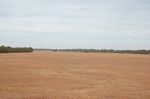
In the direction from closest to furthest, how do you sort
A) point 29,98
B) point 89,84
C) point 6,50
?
point 29,98 < point 89,84 < point 6,50

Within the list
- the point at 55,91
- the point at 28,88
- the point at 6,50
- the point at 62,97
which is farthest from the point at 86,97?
the point at 6,50

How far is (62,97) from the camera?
614 inches

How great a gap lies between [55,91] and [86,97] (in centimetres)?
237

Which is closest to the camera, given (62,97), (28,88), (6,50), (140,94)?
(62,97)

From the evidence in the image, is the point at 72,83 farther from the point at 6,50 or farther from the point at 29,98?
the point at 6,50

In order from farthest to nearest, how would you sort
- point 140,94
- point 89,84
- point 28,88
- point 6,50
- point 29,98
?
1. point 6,50
2. point 89,84
3. point 28,88
4. point 140,94
5. point 29,98

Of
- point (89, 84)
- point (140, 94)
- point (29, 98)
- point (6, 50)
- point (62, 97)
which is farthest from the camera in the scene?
point (6, 50)

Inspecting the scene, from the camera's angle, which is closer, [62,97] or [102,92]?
[62,97]

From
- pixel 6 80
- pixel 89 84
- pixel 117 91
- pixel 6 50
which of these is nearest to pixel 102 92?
pixel 117 91

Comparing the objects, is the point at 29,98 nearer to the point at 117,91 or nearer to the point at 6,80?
the point at 117,91

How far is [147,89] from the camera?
63.1ft

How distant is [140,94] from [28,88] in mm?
5699

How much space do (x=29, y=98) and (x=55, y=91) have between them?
3213mm

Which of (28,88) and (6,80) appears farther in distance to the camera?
(6,80)
